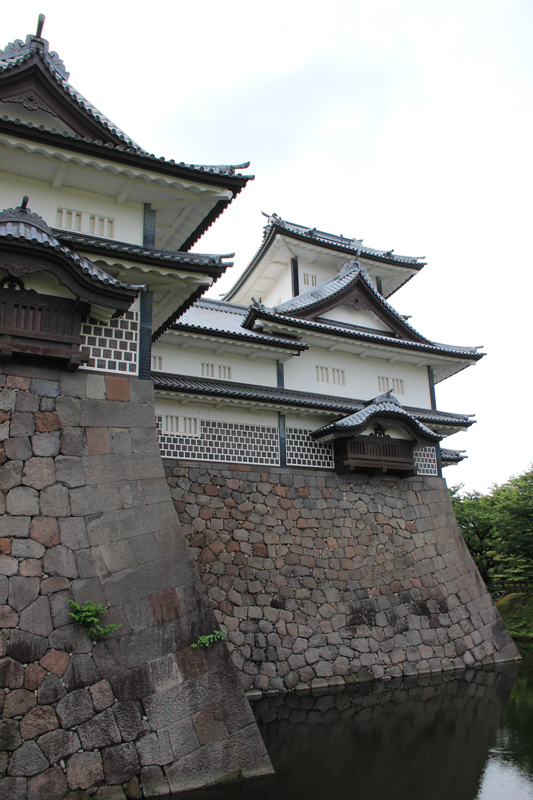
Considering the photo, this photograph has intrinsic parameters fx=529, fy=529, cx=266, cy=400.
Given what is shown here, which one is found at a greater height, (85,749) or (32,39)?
(32,39)

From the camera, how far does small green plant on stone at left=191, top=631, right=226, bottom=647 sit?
630 centimetres

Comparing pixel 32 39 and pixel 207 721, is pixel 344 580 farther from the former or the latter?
pixel 32 39

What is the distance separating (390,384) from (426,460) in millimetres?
2394

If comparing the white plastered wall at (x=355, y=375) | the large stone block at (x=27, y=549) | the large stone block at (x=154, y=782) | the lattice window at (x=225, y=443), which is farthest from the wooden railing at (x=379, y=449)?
the large stone block at (x=154, y=782)

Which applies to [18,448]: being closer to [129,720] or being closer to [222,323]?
[129,720]

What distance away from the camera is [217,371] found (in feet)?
42.0

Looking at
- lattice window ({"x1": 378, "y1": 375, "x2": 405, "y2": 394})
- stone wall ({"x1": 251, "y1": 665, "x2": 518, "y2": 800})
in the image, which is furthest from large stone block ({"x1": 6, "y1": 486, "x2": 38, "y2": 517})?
lattice window ({"x1": 378, "y1": 375, "x2": 405, "y2": 394})

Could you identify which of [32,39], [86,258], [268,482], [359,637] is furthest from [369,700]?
[32,39]

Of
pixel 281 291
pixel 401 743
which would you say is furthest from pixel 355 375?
pixel 401 743

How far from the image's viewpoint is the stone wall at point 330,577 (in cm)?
1061

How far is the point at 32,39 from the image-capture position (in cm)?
850

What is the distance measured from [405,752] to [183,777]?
340 cm

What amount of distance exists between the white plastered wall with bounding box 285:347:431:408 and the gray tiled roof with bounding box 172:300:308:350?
959 millimetres

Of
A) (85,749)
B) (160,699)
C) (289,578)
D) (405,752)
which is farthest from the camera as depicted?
(289,578)
